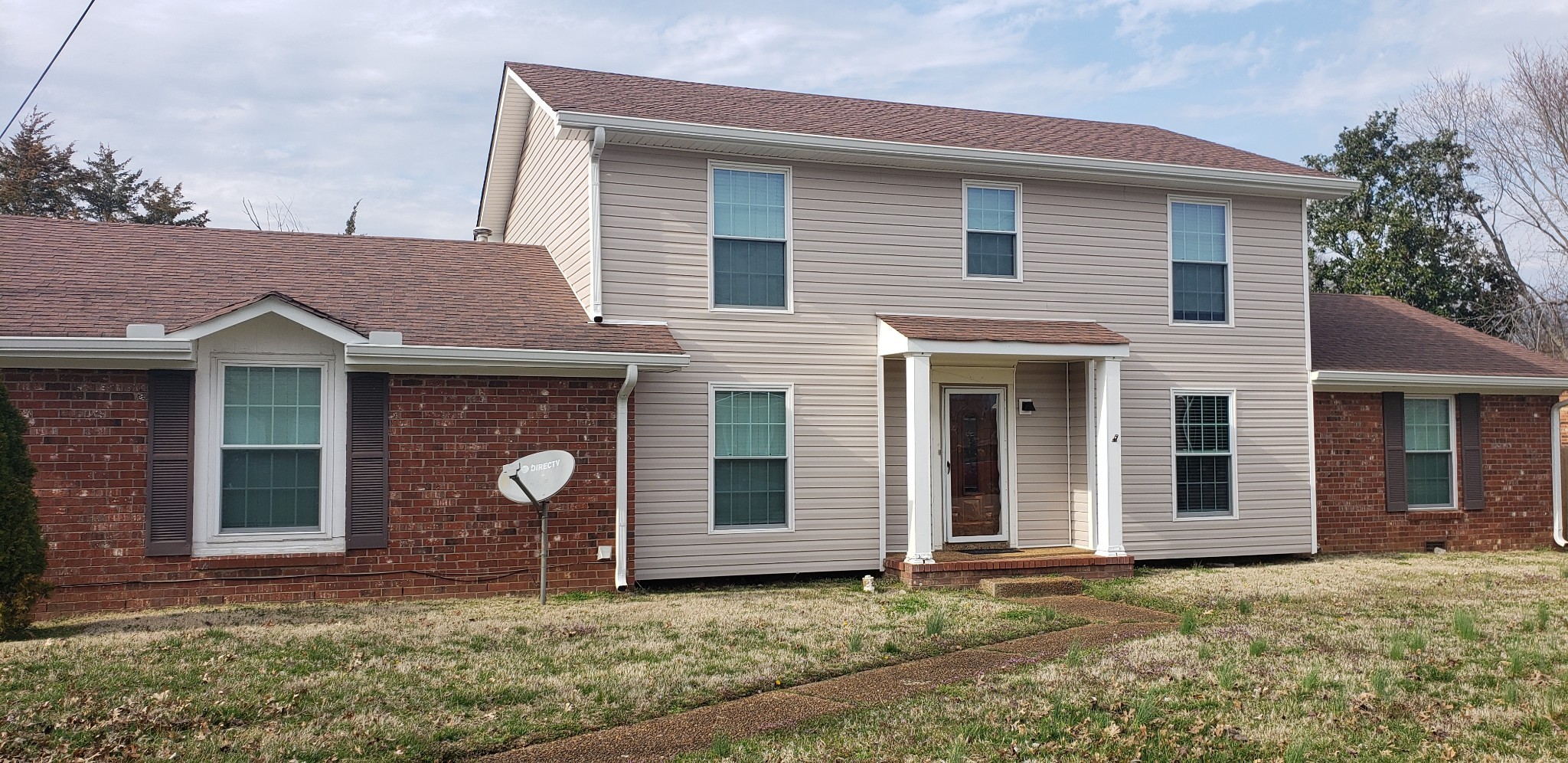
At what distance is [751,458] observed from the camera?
12141mm

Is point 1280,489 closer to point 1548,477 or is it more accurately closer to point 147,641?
point 1548,477

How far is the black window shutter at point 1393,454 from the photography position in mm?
14797

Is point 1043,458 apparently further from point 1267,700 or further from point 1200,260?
point 1267,700

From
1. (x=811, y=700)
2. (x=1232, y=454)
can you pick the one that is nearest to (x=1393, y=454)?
(x=1232, y=454)

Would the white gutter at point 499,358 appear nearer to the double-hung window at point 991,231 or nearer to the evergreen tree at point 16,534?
the evergreen tree at point 16,534

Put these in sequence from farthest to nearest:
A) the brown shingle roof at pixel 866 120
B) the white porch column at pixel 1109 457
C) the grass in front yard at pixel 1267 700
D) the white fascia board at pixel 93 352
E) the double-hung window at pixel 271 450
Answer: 1. the white porch column at pixel 1109 457
2. the brown shingle roof at pixel 866 120
3. the double-hung window at pixel 271 450
4. the white fascia board at pixel 93 352
5. the grass in front yard at pixel 1267 700

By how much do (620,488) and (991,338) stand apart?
13.3ft

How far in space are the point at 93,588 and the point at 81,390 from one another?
164 centimetres

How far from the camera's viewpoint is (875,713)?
6551 millimetres

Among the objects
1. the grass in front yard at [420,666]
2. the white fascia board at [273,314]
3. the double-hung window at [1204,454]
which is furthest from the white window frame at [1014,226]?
the white fascia board at [273,314]

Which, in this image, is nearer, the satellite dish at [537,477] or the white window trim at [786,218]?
the satellite dish at [537,477]

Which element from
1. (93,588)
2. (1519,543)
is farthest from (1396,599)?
(93,588)

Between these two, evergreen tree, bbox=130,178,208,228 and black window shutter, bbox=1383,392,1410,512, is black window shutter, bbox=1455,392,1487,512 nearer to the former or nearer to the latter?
black window shutter, bbox=1383,392,1410,512

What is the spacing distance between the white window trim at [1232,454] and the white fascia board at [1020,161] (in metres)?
2.38
